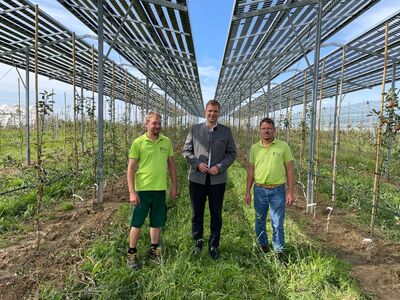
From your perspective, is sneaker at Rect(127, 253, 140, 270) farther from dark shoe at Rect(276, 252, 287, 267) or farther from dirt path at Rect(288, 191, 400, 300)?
dirt path at Rect(288, 191, 400, 300)

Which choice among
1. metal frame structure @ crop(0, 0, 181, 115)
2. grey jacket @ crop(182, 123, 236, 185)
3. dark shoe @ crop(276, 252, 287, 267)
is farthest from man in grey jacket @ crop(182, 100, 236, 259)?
metal frame structure @ crop(0, 0, 181, 115)

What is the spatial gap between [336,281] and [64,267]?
8.62ft

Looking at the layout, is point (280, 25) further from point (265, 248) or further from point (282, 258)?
point (282, 258)

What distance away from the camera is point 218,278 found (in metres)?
3.21

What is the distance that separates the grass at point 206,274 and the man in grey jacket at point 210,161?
329 millimetres

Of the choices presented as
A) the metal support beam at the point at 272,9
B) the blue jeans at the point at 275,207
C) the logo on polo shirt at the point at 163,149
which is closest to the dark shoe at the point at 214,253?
the blue jeans at the point at 275,207

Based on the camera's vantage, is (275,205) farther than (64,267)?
Yes

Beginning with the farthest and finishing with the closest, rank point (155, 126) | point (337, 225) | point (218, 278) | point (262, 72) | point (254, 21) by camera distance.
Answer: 1. point (262, 72)
2. point (254, 21)
3. point (337, 225)
4. point (155, 126)
5. point (218, 278)

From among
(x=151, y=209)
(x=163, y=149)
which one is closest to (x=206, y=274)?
(x=151, y=209)

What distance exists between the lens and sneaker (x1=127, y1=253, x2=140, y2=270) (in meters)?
3.35

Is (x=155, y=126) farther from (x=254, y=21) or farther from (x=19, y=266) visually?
(x=254, y=21)

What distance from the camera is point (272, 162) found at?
3.70m

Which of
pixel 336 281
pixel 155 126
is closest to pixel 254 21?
pixel 155 126

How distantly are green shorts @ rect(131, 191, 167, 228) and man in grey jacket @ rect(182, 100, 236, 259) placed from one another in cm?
37
